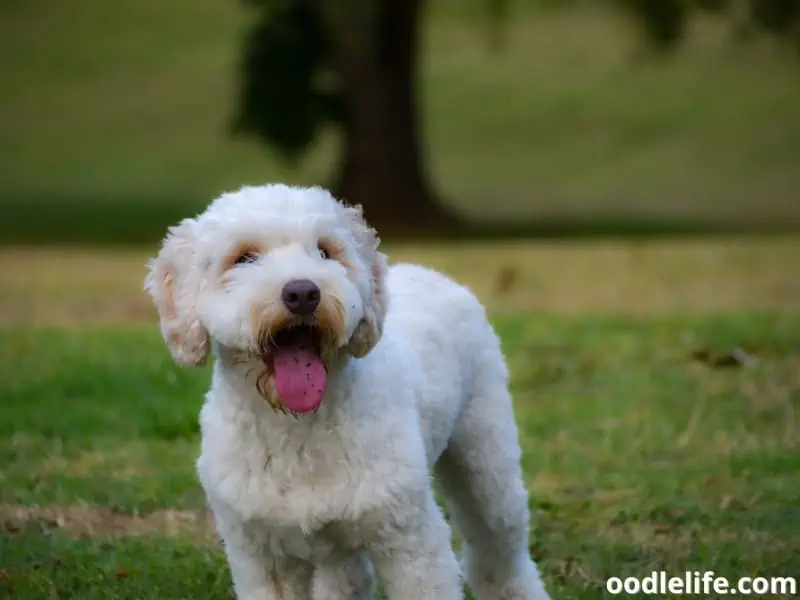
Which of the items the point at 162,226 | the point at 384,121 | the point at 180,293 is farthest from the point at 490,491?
the point at 162,226

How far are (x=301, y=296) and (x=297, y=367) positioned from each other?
10.1 inches

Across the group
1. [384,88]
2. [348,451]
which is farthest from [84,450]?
[384,88]

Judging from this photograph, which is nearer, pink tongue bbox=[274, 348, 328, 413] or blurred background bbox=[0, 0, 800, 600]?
pink tongue bbox=[274, 348, 328, 413]

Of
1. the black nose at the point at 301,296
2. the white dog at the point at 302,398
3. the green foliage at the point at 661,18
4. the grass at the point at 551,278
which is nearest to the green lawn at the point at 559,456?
the white dog at the point at 302,398

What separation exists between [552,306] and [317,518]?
9.55 m

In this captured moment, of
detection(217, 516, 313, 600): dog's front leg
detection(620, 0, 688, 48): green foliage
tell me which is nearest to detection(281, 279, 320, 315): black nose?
detection(217, 516, 313, 600): dog's front leg

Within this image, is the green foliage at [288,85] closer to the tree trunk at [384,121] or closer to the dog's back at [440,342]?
the tree trunk at [384,121]

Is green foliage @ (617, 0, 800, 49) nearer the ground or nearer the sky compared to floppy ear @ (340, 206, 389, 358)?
nearer the ground

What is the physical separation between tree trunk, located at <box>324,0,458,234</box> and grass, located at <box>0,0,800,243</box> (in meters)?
2.49

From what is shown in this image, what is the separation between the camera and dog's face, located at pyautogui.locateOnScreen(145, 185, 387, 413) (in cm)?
397

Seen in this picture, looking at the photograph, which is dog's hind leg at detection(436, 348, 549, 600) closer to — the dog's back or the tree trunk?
the dog's back

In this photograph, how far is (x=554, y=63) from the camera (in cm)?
3944

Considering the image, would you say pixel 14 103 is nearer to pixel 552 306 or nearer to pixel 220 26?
pixel 220 26

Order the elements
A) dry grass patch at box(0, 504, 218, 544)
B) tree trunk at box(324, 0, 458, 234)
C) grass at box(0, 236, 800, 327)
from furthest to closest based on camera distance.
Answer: tree trunk at box(324, 0, 458, 234)
grass at box(0, 236, 800, 327)
dry grass patch at box(0, 504, 218, 544)
